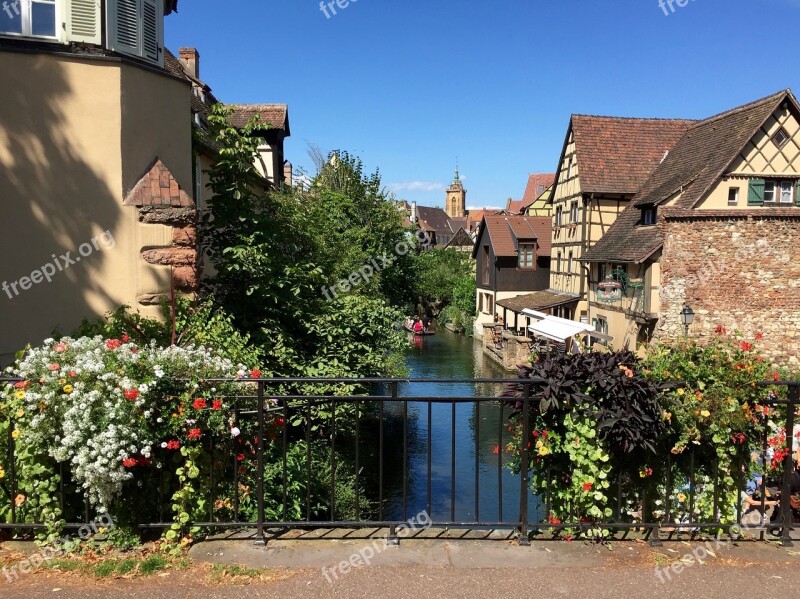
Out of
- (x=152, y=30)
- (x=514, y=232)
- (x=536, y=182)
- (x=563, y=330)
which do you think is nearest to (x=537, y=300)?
(x=514, y=232)

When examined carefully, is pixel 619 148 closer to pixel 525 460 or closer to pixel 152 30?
pixel 152 30

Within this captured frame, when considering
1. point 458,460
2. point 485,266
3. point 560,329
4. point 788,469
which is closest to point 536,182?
point 485,266

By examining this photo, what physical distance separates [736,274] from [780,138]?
4861mm

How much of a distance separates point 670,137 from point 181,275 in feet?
88.1

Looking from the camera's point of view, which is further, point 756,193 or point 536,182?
point 536,182

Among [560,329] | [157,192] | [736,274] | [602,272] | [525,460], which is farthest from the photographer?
[602,272]

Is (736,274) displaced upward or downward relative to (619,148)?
downward

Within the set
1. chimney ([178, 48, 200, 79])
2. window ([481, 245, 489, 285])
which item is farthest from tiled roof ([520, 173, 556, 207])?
chimney ([178, 48, 200, 79])

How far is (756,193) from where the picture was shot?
69.5 feet

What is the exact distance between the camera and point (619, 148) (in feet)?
91.5

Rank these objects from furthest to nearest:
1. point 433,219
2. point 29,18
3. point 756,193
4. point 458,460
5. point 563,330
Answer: point 433,219
point 563,330
point 756,193
point 458,460
point 29,18

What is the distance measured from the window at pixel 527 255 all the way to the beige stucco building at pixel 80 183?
3100 cm

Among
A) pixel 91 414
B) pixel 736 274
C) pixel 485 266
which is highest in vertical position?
pixel 485 266

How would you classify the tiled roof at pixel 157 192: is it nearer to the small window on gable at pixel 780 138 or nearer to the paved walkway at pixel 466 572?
the paved walkway at pixel 466 572
